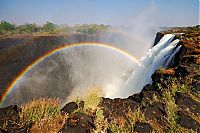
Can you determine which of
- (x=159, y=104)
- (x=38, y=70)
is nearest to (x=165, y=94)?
(x=159, y=104)

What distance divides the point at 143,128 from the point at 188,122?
122 centimetres

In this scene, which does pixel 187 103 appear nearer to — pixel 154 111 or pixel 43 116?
pixel 154 111

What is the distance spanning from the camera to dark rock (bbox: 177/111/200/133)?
673 cm

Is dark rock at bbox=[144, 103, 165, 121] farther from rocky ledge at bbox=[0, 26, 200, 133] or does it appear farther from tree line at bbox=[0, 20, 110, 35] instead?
tree line at bbox=[0, 20, 110, 35]

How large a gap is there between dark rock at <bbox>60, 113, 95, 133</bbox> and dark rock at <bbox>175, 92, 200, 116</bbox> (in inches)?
115

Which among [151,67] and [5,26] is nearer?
[151,67]

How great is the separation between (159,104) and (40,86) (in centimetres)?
3443

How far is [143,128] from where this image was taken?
694 cm

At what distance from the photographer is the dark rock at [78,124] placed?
7056mm

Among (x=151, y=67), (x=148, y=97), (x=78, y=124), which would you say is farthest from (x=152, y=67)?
(x=78, y=124)

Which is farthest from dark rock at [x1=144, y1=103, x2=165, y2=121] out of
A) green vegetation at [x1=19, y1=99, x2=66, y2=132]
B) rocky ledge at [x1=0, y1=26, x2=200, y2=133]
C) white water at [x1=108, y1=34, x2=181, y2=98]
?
white water at [x1=108, y1=34, x2=181, y2=98]

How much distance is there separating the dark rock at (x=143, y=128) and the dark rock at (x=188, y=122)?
2.78 ft

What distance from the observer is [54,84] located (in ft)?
141

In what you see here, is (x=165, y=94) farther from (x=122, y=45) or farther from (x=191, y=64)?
A: (x=122, y=45)
